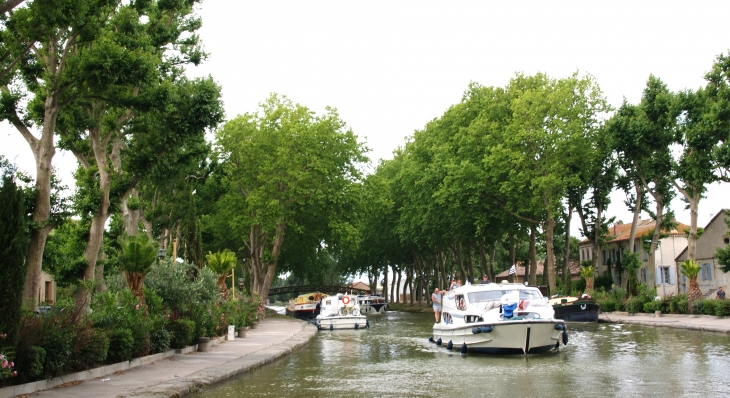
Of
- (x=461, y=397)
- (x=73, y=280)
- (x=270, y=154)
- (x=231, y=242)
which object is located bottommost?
(x=461, y=397)

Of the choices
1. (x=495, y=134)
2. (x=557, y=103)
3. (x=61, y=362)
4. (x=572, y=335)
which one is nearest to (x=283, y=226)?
(x=495, y=134)

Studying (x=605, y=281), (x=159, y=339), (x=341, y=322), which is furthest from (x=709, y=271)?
(x=159, y=339)

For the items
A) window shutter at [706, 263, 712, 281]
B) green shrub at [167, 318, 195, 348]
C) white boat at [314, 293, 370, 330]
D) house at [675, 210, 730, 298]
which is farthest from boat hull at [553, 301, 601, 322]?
green shrub at [167, 318, 195, 348]

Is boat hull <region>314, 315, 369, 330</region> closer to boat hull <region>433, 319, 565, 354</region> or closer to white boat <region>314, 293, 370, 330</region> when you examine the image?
white boat <region>314, 293, 370, 330</region>

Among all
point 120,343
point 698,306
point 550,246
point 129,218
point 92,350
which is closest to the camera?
point 92,350

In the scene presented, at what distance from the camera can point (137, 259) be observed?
65.2 ft

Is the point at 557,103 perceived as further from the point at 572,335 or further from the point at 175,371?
the point at 175,371

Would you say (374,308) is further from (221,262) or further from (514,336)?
(514,336)

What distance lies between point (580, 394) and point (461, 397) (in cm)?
225

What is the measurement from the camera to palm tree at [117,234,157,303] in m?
19.8

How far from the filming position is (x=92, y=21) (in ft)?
59.1

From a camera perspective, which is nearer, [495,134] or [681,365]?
[681,365]

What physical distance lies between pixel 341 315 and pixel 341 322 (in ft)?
2.45

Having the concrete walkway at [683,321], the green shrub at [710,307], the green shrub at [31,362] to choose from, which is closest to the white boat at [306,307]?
the concrete walkway at [683,321]
